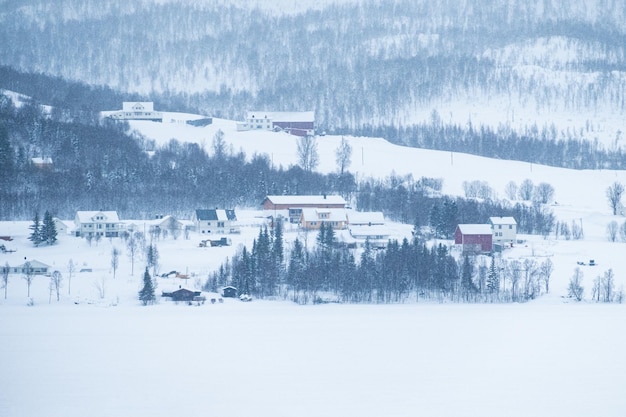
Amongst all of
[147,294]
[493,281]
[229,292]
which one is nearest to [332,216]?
[493,281]

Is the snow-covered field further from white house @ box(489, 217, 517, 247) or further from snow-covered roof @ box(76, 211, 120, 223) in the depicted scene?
snow-covered roof @ box(76, 211, 120, 223)

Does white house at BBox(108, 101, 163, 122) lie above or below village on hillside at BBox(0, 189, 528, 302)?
above

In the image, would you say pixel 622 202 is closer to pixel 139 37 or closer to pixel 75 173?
pixel 75 173

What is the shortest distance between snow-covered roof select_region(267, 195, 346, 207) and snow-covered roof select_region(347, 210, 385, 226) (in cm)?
120

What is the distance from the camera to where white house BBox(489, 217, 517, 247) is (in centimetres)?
2520

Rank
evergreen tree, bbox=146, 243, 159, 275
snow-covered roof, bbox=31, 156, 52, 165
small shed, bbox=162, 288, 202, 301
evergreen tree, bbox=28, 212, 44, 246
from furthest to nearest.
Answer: snow-covered roof, bbox=31, 156, 52, 165, evergreen tree, bbox=28, 212, 44, 246, evergreen tree, bbox=146, 243, 159, 275, small shed, bbox=162, 288, 202, 301

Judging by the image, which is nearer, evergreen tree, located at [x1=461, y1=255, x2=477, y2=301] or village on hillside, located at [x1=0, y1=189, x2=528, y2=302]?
evergreen tree, located at [x1=461, y1=255, x2=477, y2=301]

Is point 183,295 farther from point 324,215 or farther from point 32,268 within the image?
point 324,215

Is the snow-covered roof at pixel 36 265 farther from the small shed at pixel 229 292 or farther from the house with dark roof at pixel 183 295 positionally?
the small shed at pixel 229 292

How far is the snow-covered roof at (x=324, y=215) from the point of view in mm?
26453

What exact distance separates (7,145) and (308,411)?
65.3 ft

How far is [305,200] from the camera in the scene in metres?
28.5

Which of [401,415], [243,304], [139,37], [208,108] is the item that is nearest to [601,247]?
[243,304]

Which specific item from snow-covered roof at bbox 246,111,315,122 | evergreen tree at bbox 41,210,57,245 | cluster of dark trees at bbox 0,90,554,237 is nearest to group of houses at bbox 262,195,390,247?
cluster of dark trees at bbox 0,90,554,237
